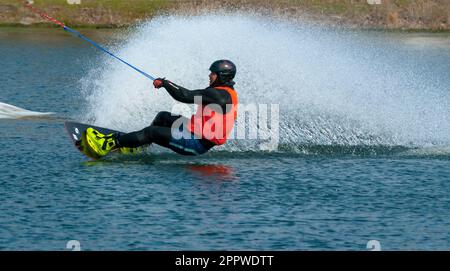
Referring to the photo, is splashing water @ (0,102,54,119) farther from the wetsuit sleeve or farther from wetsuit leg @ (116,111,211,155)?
the wetsuit sleeve

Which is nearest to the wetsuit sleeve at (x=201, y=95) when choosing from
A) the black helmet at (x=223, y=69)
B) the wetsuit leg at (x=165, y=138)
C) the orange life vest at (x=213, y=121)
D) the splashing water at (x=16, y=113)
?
the orange life vest at (x=213, y=121)

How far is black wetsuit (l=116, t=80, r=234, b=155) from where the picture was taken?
19906 millimetres

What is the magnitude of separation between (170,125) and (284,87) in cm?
659

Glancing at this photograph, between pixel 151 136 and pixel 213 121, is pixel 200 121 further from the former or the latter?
pixel 151 136

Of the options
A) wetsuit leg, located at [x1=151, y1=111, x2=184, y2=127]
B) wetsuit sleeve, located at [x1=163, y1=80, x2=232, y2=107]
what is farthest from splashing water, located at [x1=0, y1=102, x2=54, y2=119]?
wetsuit sleeve, located at [x1=163, y1=80, x2=232, y2=107]

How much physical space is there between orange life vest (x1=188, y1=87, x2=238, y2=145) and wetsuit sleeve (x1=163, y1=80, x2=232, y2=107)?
0.11m

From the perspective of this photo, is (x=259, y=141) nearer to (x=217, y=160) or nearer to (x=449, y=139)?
(x=217, y=160)

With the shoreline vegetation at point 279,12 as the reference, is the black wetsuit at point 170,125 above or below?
above

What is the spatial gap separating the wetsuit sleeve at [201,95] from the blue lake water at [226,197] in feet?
4.16

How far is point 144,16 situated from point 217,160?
128ft

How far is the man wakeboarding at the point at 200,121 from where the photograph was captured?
20031mm

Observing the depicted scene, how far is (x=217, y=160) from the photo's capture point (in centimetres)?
2138

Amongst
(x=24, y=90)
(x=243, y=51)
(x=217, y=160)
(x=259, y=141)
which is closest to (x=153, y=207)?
(x=217, y=160)

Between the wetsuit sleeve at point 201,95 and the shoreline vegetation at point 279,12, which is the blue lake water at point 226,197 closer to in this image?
the wetsuit sleeve at point 201,95
